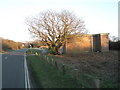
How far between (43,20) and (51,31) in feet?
9.75

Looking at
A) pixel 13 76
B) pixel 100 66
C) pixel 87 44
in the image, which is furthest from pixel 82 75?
pixel 87 44

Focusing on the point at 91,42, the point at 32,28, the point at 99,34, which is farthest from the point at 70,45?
the point at 32,28

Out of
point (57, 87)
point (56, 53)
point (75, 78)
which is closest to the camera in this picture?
point (57, 87)

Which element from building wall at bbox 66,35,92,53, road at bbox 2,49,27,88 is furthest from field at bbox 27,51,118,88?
building wall at bbox 66,35,92,53

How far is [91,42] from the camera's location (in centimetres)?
3344

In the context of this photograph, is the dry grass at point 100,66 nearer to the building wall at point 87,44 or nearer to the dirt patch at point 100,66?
the dirt patch at point 100,66

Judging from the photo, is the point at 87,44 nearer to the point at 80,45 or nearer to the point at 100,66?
the point at 80,45

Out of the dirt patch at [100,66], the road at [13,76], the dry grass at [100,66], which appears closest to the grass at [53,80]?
the road at [13,76]

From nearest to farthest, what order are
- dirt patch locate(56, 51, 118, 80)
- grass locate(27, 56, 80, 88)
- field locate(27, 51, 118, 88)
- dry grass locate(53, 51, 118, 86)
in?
grass locate(27, 56, 80, 88)
field locate(27, 51, 118, 88)
dry grass locate(53, 51, 118, 86)
dirt patch locate(56, 51, 118, 80)

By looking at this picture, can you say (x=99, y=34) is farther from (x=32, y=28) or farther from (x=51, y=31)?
(x=32, y=28)

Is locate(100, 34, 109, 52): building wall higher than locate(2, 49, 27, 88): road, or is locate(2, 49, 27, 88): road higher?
locate(100, 34, 109, 52): building wall

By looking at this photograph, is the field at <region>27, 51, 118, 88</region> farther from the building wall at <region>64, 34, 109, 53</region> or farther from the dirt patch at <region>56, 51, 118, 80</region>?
the building wall at <region>64, 34, 109, 53</region>

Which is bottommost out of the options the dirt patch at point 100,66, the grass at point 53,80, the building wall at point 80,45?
the dirt patch at point 100,66

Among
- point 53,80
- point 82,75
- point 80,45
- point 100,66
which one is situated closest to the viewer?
point 53,80
